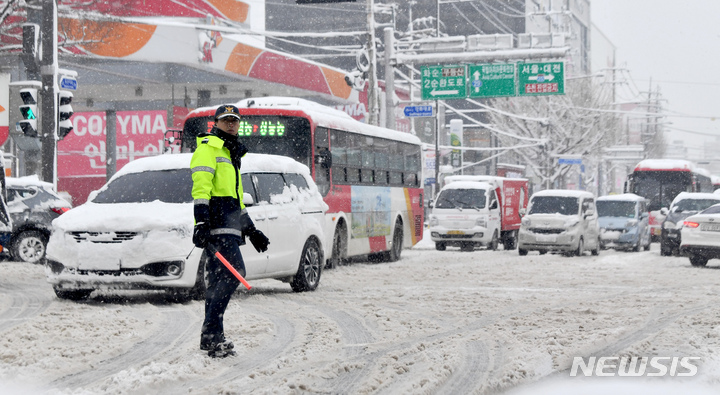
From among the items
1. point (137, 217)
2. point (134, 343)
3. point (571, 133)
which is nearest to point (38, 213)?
point (137, 217)

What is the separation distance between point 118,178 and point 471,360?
6.69 metres

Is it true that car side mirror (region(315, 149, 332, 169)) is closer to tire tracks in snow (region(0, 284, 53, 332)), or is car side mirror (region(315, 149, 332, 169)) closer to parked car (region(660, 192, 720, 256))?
tire tracks in snow (region(0, 284, 53, 332))

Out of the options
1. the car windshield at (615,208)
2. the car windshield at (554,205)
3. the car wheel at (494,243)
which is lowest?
the car wheel at (494,243)

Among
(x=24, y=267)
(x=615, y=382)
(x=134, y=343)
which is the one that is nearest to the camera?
(x=615, y=382)

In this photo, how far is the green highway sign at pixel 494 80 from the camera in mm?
35594

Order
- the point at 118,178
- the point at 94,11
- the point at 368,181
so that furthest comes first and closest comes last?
the point at 94,11
the point at 368,181
the point at 118,178

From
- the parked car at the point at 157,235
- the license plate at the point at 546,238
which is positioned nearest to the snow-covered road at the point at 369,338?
the parked car at the point at 157,235

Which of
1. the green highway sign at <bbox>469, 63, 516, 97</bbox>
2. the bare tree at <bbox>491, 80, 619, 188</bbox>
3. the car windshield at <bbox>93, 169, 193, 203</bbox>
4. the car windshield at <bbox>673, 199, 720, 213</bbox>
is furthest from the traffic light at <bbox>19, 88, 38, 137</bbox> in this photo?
the bare tree at <bbox>491, 80, 619, 188</bbox>

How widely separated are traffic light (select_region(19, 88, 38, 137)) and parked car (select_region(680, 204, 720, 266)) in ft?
40.7

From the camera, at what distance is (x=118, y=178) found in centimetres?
1323

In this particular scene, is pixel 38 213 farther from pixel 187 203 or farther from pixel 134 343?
pixel 134 343

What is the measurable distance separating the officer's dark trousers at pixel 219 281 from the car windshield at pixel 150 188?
4766 millimetres

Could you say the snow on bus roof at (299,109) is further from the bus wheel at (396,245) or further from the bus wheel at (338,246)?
the bus wheel at (396,245)

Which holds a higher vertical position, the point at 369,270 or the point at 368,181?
the point at 368,181
